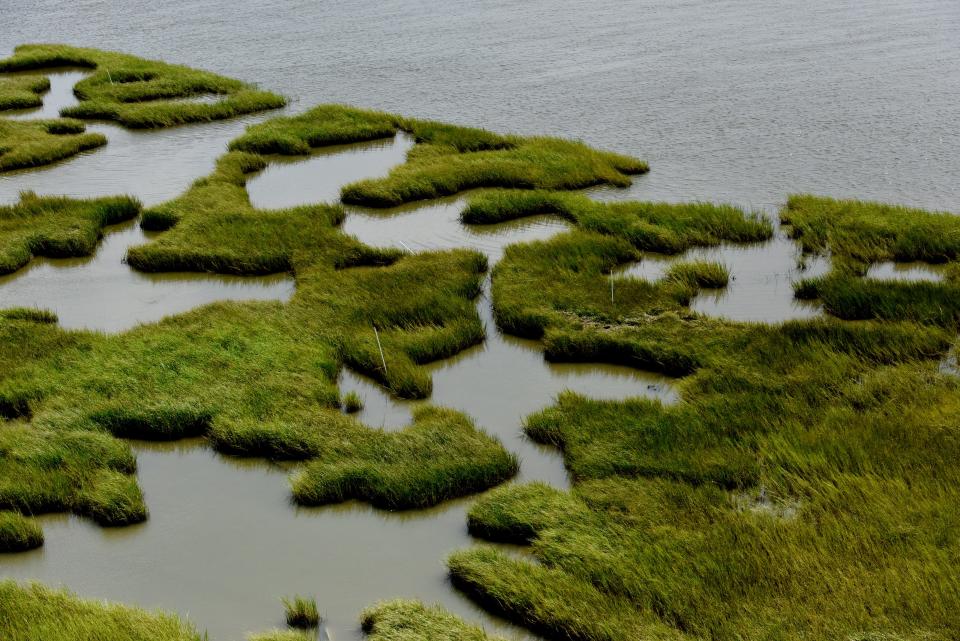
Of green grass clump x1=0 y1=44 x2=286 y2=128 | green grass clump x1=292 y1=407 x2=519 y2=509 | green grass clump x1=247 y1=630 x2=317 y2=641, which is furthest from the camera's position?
green grass clump x1=0 y1=44 x2=286 y2=128

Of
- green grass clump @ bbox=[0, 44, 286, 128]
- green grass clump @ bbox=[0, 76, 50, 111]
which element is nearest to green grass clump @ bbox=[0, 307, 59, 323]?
green grass clump @ bbox=[0, 44, 286, 128]

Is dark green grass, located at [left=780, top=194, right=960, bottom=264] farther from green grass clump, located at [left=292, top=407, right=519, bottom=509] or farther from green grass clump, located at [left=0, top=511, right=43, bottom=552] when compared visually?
green grass clump, located at [left=0, top=511, right=43, bottom=552]

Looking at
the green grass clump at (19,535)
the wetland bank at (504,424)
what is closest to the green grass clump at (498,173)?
the wetland bank at (504,424)

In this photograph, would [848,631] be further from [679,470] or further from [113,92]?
[113,92]

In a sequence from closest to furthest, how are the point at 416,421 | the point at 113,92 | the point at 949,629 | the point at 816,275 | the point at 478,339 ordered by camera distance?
1. the point at 949,629
2. the point at 416,421
3. the point at 478,339
4. the point at 816,275
5. the point at 113,92

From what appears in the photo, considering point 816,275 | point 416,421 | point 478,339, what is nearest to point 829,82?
point 816,275

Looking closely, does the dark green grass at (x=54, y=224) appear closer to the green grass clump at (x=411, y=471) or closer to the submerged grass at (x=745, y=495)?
the green grass clump at (x=411, y=471)

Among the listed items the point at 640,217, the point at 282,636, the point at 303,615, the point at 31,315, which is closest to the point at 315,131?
the point at 640,217

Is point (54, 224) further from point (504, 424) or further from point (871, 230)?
point (871, 230)
